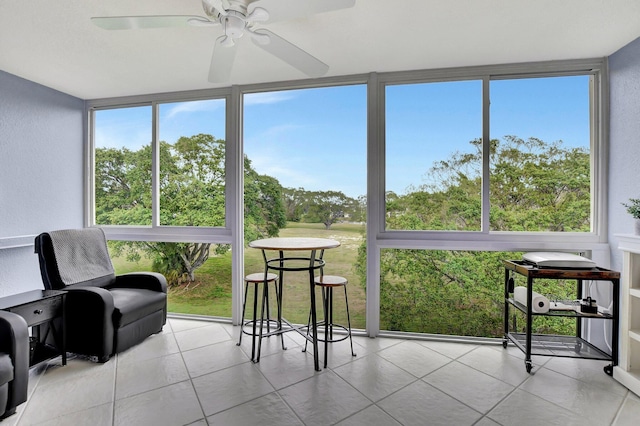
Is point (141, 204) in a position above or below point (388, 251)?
above

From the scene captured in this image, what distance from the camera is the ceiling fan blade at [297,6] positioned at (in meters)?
1.52

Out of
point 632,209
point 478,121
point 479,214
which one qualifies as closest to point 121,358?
point 479,214

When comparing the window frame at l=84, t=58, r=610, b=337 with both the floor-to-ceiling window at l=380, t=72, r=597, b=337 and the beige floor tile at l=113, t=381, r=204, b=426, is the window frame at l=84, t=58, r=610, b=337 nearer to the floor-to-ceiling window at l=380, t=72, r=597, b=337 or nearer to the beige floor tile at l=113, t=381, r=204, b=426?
the floor-to-ceiling window at l=380, t=72, r=597, b=337

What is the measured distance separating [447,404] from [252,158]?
3.10 meters

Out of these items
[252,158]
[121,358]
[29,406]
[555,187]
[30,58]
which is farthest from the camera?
[252,158]

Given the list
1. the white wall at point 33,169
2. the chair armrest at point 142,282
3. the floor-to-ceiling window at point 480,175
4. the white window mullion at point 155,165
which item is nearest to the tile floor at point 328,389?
the chair armrest at point 142,282

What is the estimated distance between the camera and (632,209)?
2.20 metres

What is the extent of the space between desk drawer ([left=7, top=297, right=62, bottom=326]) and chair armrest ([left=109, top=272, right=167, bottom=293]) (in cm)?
69

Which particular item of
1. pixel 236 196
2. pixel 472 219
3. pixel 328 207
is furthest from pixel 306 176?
pixel 472 219

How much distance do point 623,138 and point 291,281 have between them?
11.3ft

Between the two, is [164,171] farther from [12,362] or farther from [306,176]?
[12,362]

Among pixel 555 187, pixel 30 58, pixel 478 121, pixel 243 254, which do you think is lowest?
pixel 243 254

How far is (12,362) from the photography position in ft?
5.99

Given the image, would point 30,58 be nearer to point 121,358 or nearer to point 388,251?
point 121,358
